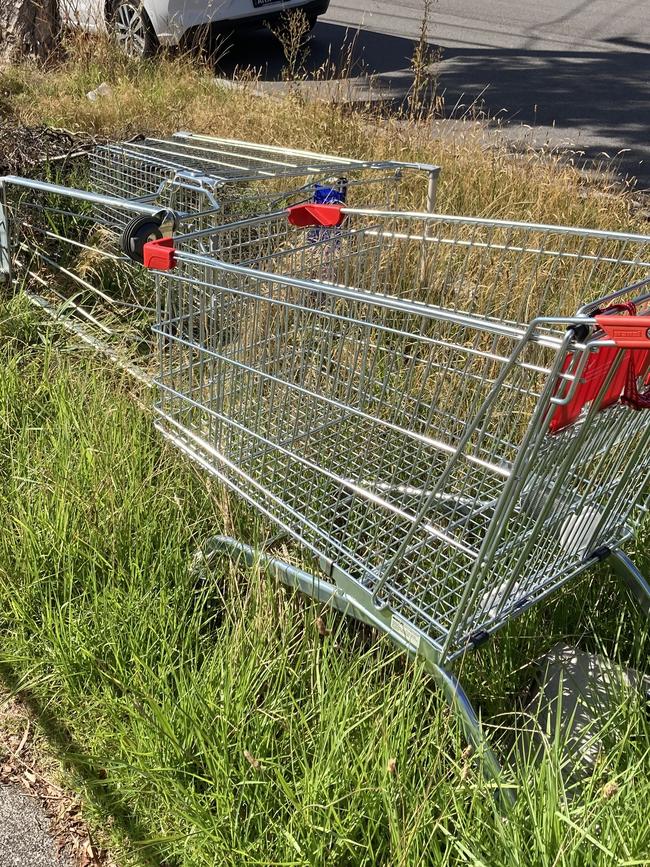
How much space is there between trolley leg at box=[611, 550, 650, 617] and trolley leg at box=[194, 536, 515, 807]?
586mm

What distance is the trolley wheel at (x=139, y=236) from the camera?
2.48m

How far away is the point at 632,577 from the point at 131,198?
275 cm

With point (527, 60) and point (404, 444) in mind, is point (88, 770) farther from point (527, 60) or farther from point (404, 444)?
point (527, 60)

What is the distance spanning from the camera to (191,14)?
8.11 meters

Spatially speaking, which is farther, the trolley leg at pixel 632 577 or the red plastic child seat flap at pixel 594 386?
the trolley leg at pixel 632 577

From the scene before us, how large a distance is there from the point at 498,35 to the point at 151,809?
12059mm

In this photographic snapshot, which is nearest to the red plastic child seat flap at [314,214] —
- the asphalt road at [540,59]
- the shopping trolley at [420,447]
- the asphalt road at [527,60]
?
the shopping trolley at [420,447]

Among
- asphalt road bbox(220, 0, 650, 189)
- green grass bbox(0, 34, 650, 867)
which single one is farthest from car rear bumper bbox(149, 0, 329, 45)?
green grass bbox(0, 34, 650, 867)

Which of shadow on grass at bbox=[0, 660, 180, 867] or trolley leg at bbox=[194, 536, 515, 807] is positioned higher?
trolley leg at bbox=[194, 536, 515, 807]

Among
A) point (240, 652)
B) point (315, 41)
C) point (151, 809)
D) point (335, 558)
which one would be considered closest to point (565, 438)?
point (335, 558)

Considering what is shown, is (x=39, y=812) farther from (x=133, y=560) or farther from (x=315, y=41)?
(x=315, y=41)

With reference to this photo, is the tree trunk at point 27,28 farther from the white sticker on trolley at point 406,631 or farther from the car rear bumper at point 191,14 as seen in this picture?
the white sticker on trolley at point 406,631

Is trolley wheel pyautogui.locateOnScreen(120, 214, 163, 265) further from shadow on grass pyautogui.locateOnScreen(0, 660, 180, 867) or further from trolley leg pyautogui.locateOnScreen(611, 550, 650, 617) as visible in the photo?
trolley leg pyautogui.locateOnScreen(611, 550, 650, 617)

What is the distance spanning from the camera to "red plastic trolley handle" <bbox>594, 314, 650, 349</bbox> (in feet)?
4.72
